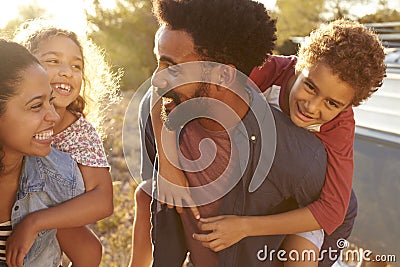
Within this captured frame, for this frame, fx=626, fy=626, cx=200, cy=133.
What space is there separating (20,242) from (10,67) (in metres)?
0.61

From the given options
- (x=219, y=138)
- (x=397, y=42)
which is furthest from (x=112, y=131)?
(x=219, y=138)

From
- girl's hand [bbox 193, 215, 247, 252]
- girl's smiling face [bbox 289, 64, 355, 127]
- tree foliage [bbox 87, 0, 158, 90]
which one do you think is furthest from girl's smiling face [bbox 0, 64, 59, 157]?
tree foliage [bbox 87, 0, 158, 90]

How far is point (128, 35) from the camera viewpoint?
45.0 feet

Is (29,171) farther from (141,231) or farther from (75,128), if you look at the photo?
(141,231)

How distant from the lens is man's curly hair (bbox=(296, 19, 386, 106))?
2342mm

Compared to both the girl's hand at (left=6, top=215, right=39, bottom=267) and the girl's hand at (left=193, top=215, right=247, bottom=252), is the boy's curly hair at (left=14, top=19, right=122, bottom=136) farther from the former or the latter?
the girl's hand at (left=193, top=215, right=247, bottom=252)

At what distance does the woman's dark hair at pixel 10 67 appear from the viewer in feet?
6.97

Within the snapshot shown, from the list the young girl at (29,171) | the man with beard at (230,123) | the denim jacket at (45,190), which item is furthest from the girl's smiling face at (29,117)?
the man with beard at (230,123)

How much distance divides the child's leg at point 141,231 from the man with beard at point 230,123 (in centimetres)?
40

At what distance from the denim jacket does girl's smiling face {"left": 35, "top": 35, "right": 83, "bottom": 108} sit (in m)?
0.27

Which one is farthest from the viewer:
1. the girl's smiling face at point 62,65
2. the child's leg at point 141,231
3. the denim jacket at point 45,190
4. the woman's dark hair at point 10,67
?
the child's leg at point 141,231

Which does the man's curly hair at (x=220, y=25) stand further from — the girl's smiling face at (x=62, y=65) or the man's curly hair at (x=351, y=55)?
the girl's smiling face at (x=62, y=65)

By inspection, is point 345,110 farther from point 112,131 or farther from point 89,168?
point 112,131

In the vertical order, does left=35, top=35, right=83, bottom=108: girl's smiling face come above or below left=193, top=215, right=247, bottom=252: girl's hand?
above
